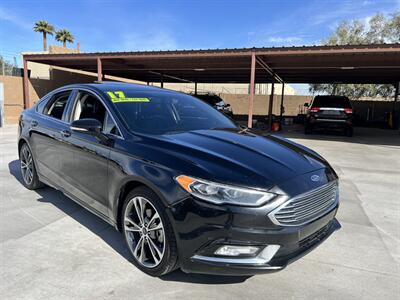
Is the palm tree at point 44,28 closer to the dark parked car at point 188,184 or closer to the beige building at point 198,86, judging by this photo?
the beige building at point 198,86

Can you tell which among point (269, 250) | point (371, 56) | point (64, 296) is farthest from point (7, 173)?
point (371, 56)

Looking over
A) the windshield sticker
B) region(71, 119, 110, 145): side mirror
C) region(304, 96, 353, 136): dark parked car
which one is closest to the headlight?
region(71, 119, 110, 145): side mirror

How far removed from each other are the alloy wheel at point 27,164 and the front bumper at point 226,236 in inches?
136

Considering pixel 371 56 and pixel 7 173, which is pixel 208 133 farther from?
pixel 371 56

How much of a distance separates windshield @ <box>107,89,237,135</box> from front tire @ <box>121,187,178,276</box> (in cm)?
71

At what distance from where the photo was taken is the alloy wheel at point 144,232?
2.74 metres

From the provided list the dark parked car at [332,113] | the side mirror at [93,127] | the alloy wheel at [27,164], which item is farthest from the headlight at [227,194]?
the dark parked car at [332,113]

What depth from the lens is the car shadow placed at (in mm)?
2824

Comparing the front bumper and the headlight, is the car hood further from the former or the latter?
the front bumper

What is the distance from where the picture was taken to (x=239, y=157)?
273 cm

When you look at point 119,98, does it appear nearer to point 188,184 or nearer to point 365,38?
point 188,184

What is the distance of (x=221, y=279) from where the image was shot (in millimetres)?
2824

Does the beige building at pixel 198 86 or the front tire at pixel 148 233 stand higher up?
the beige building at pixel 198 86

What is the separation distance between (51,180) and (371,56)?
13291mm
